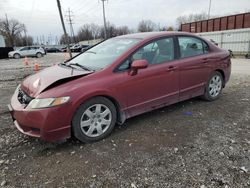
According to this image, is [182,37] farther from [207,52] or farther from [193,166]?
[193,166]

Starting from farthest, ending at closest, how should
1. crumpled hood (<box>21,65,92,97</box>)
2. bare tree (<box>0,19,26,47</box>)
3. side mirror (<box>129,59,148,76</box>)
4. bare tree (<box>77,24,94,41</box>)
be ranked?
1. bare tree (<box>77,24,94,41</box>)
2. bare tree (<box>0,19,26,47</box>)
3. side mirror (<box>129,59,148,76</box>)
4. crumpled hood (<box>21,65,92,97</box>)

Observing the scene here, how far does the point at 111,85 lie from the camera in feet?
9.88

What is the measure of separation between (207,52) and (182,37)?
766 millimetres

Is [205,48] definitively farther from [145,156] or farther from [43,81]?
[43,81]

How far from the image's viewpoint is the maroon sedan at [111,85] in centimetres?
269

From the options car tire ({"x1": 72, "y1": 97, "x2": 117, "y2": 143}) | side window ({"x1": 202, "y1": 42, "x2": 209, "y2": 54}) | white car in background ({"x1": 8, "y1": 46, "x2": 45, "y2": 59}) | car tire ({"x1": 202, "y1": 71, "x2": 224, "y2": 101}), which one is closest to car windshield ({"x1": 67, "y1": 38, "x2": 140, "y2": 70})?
car tire ({"x1": 72, "y1": 97, "x2": 117, "y2": 143})

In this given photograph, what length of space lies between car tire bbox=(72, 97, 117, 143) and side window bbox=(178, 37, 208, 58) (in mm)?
1847

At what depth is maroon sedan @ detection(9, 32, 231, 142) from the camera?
2691mm

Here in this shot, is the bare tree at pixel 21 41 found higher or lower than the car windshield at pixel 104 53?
higher

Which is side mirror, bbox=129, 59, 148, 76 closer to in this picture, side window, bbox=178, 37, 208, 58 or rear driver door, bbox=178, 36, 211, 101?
rear driver door, bbox=178, 36, 211, 101

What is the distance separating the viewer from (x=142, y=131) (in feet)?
10.9

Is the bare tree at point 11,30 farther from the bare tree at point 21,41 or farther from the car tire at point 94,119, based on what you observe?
the car tire at point 94,119

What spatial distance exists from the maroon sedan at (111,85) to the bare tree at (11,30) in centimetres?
7344

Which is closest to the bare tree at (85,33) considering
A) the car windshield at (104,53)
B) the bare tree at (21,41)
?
the bare tree at (21,41)
